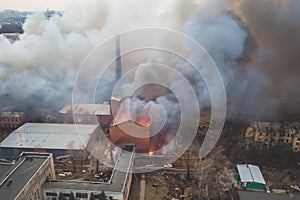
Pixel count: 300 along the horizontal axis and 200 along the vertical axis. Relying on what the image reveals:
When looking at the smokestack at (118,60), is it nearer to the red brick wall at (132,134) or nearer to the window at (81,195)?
the red brick wall at (132,134)

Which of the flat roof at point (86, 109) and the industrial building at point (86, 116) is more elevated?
the flat roof at point (86, 109)

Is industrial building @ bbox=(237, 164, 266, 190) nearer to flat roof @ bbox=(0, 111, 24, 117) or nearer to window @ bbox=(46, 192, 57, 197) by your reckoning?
window @ bbox=(46, 192, 57, 197)

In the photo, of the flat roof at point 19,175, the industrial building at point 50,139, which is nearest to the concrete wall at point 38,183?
the flat roof at point 19,175

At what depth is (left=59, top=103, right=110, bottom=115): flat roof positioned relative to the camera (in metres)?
18.8

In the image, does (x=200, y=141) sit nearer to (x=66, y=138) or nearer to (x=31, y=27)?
(x=66, y=138)

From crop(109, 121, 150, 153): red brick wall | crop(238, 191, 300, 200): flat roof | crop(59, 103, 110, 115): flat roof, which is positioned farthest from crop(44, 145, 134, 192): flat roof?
crop(59, 103, 110, 115): flat roof

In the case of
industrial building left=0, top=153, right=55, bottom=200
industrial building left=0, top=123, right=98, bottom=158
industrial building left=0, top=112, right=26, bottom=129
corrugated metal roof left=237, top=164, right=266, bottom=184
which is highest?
industrial building left=0, top=112, right=26, bottom=129

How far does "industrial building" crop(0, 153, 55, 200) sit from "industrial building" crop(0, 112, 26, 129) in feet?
21.3

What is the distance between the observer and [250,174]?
44.0ft

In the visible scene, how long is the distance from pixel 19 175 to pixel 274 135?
13027 millimetres

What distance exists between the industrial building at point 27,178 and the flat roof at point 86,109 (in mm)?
6342

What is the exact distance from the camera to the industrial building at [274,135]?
15.6 m

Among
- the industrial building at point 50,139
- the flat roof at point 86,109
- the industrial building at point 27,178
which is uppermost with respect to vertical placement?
Result: the flat roof at point 86,109

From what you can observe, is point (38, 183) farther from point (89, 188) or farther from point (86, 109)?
point (86, 109)
